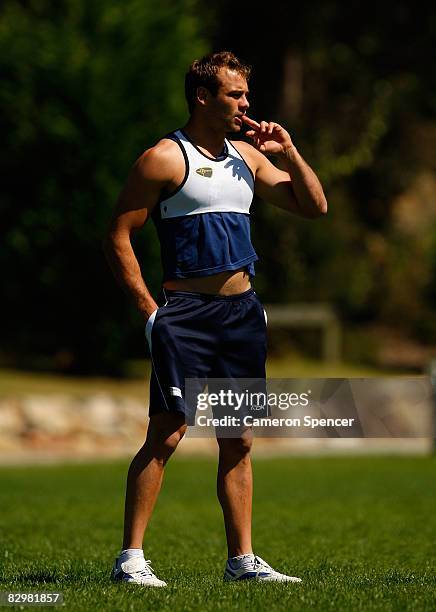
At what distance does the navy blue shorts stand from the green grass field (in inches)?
34.7

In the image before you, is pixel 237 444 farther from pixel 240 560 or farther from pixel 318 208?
pixel 318 208

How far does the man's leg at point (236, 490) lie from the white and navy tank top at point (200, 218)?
2.64 feet

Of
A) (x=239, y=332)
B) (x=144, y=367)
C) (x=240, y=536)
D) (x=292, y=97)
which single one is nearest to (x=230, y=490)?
(x=240, y=536)

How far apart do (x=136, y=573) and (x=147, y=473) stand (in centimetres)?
44

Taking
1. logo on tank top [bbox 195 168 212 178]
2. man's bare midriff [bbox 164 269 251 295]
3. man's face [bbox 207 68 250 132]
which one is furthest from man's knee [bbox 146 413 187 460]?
man's face [bbox 207 68 250 132]

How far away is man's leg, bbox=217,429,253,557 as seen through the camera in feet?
19.2

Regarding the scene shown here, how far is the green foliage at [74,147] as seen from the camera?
20.0 meters

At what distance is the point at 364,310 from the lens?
30562 mm

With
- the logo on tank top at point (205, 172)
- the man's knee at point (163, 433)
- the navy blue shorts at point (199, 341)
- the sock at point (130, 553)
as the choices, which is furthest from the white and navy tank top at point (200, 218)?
the sock at point (130, 553)

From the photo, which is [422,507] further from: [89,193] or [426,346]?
[426,346]

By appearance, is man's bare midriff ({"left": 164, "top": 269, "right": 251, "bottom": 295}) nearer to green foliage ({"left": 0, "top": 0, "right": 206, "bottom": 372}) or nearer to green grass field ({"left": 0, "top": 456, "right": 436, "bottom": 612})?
green grass field ({"left": 0, "top": 456, "right": 436, "bottom": 612})

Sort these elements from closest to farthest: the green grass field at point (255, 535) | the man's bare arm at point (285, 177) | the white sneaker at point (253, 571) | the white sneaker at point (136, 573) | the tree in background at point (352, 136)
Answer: the green grass field at point (255, 535), the white sneaker at point (136, 573), the white sneaker at point (253, 571), the man's bare arm at point (285, 177), the tree in background at point (352, 136)

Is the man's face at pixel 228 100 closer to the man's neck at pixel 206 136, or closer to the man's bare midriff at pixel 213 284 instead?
the man's neck at pixel 206 136

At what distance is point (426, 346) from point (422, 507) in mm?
19897
